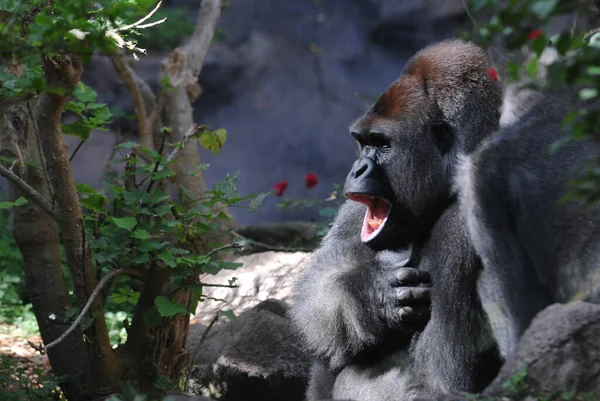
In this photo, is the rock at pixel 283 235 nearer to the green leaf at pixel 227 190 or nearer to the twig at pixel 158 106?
the twig at pixel 158 106

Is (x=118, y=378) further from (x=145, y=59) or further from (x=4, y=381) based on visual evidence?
(x=145, y=59)

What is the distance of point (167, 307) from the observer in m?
3.34

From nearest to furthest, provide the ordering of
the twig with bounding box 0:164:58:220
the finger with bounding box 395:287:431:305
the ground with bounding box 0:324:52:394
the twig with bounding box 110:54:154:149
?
the finger with bounding box 395:287:431:305, the twig with bounding box 0:164:58:220, the ground with bounding box 0:324:52:394, the twig with bounding box 110:54:154:149

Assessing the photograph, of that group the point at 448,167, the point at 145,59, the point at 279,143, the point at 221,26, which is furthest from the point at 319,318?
the point at 221,26

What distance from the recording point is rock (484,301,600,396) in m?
2.04

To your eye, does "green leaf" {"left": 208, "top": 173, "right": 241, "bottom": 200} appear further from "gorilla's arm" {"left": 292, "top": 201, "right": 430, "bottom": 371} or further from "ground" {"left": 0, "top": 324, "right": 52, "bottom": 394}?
"ground" {"left": 0, "top": 324, "right": 52, "bottom": 394}

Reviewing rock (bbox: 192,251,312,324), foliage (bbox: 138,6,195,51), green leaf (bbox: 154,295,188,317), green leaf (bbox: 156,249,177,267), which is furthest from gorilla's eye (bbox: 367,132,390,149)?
foliage (bbox: 138,6,195,51)

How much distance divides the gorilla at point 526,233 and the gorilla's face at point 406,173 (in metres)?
0.67

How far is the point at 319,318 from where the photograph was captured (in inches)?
130

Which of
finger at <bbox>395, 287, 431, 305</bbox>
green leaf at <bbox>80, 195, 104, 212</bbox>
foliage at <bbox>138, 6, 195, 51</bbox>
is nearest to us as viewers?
finger at <bbox>395, 287, 431, 305</bbox>

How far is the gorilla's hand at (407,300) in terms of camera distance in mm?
2992

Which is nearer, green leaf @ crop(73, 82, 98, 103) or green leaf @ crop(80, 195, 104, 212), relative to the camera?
green leaf @ crop(73, 82, 98, 103)

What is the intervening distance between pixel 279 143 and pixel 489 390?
10105 mm

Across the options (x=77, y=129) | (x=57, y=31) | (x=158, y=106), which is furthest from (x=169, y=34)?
(x=57, y=31)
